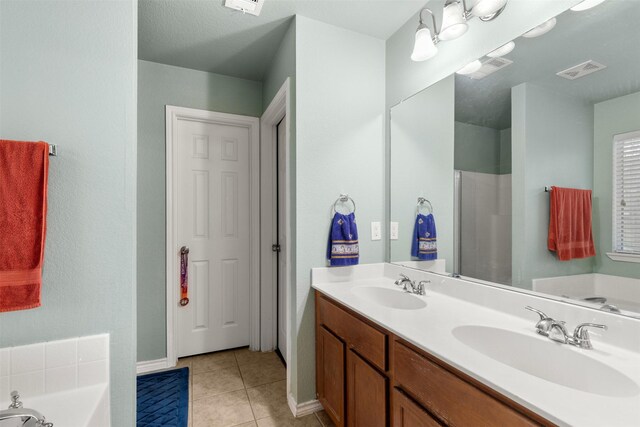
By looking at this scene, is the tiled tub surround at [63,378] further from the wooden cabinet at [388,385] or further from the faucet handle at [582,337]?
the faucet handle at [582,337]

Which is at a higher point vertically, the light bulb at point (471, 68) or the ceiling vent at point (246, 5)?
the ceiling vent at point (246, 5)

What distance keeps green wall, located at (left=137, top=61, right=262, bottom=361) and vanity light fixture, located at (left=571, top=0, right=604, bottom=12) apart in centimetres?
245

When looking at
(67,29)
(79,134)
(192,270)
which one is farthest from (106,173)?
(192,270)

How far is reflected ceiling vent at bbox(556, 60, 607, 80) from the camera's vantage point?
3.34ft

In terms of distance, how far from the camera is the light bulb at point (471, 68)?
141 cm

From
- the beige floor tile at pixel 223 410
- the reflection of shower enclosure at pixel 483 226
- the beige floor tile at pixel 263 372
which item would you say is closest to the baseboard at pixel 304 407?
the beige floor tile at pixel 223 410

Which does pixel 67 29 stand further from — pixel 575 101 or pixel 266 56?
pixel 575 101

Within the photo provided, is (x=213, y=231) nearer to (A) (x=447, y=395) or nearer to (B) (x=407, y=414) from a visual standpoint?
(B) (x=407, y=414)

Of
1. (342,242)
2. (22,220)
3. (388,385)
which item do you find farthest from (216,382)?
(22,220)

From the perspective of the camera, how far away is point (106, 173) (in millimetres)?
1170

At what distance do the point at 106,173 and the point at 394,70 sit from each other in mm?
1768

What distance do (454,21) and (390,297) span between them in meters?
1.44

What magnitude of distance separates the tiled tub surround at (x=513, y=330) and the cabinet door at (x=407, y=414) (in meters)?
0.22

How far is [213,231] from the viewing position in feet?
8.32
